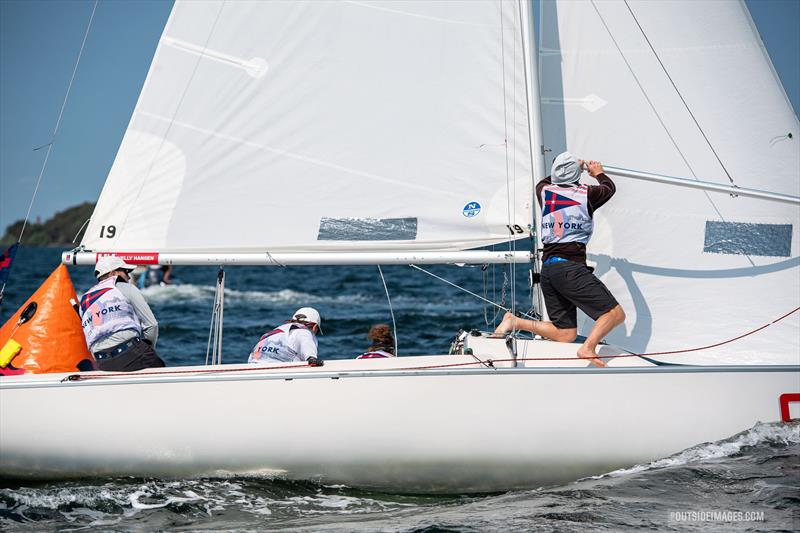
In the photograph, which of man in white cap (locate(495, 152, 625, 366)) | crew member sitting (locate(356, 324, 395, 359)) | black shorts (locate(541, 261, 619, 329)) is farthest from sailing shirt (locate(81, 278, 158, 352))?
black shorts (locate(541, 261, 619, 329))

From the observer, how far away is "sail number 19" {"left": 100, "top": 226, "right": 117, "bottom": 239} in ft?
17.2

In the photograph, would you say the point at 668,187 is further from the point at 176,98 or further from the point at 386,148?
the point at 176,98

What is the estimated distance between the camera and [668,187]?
5398 mm

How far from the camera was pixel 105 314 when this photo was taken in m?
4.72

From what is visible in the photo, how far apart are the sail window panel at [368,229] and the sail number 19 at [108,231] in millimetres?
1286

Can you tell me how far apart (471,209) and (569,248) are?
2.44ft

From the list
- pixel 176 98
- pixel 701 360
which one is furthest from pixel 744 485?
pixel 176 98

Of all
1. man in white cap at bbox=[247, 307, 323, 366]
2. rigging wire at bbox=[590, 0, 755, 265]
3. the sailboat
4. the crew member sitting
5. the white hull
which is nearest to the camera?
the white hull

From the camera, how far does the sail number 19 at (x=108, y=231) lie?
5238 mm

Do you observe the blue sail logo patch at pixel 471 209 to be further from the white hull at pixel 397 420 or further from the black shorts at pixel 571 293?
the white hull at pixel 397 420

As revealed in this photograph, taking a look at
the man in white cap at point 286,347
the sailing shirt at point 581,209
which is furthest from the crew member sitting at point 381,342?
the sailing shirt at point 581,209

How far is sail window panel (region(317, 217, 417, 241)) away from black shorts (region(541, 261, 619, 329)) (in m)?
0.91

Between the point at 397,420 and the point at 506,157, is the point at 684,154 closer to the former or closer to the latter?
the point at 506,157

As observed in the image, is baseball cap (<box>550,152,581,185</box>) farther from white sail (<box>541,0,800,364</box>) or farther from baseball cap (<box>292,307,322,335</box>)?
baseball cap (<box>292,307,322,335</box>)
